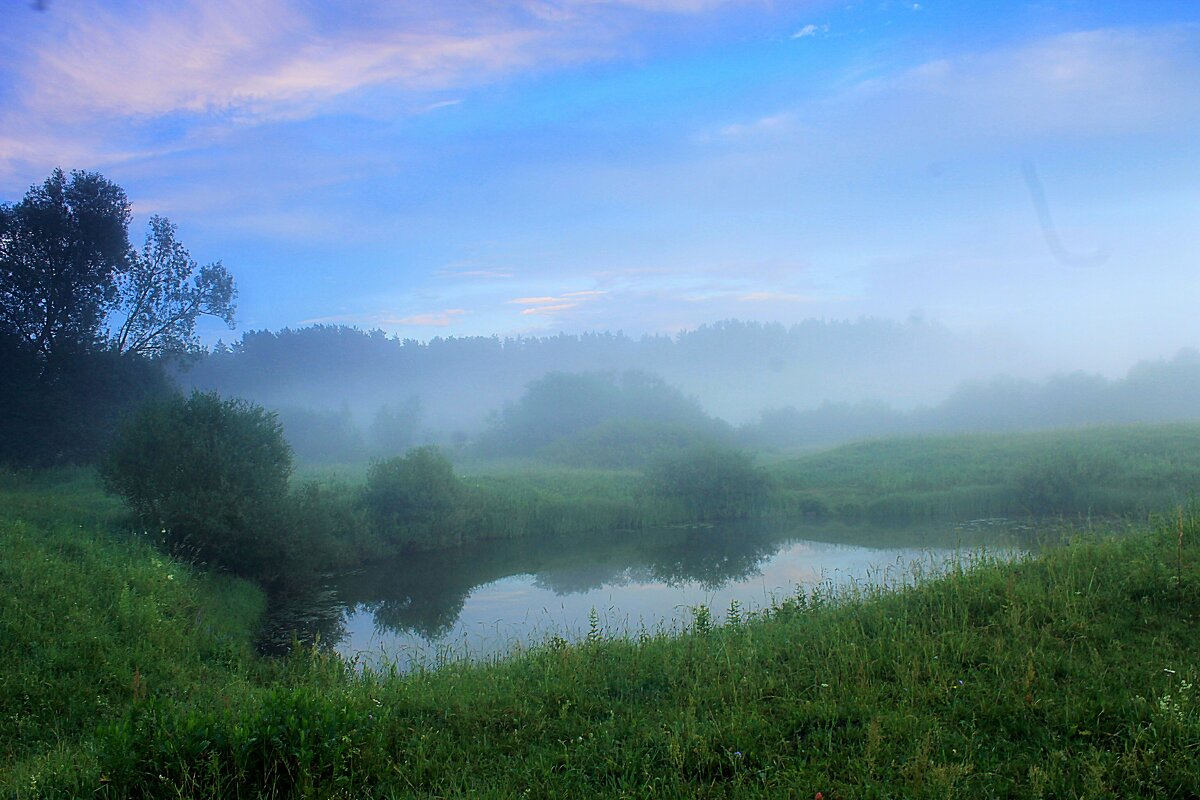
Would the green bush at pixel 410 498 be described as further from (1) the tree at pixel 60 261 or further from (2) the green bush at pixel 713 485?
(1) the tree at pixel 60 261

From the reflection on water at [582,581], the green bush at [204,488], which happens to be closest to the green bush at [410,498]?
the reflection on water at [582,581]

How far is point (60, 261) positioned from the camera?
26.9 metres

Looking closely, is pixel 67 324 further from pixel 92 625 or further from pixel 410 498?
pixel 92 625

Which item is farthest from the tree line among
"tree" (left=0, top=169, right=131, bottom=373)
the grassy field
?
the grassy field

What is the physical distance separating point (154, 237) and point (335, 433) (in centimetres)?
3093

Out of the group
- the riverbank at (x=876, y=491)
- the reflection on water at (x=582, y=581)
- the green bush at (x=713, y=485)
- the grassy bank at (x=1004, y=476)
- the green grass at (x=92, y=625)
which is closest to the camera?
the green grass at (x=92, y=625)

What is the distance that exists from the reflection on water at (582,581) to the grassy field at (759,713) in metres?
3.83

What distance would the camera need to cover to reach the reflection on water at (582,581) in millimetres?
14562

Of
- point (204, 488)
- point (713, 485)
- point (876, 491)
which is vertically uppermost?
point (204, 488)

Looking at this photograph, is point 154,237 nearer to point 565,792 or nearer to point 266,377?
point 565,792

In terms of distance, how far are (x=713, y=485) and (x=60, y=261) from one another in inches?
1022

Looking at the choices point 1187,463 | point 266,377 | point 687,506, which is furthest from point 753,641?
point 266,377

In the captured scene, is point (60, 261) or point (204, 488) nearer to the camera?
point (204, 488)

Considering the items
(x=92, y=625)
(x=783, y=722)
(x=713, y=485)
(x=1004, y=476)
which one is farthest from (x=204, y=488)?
(x=1004, y=476)
